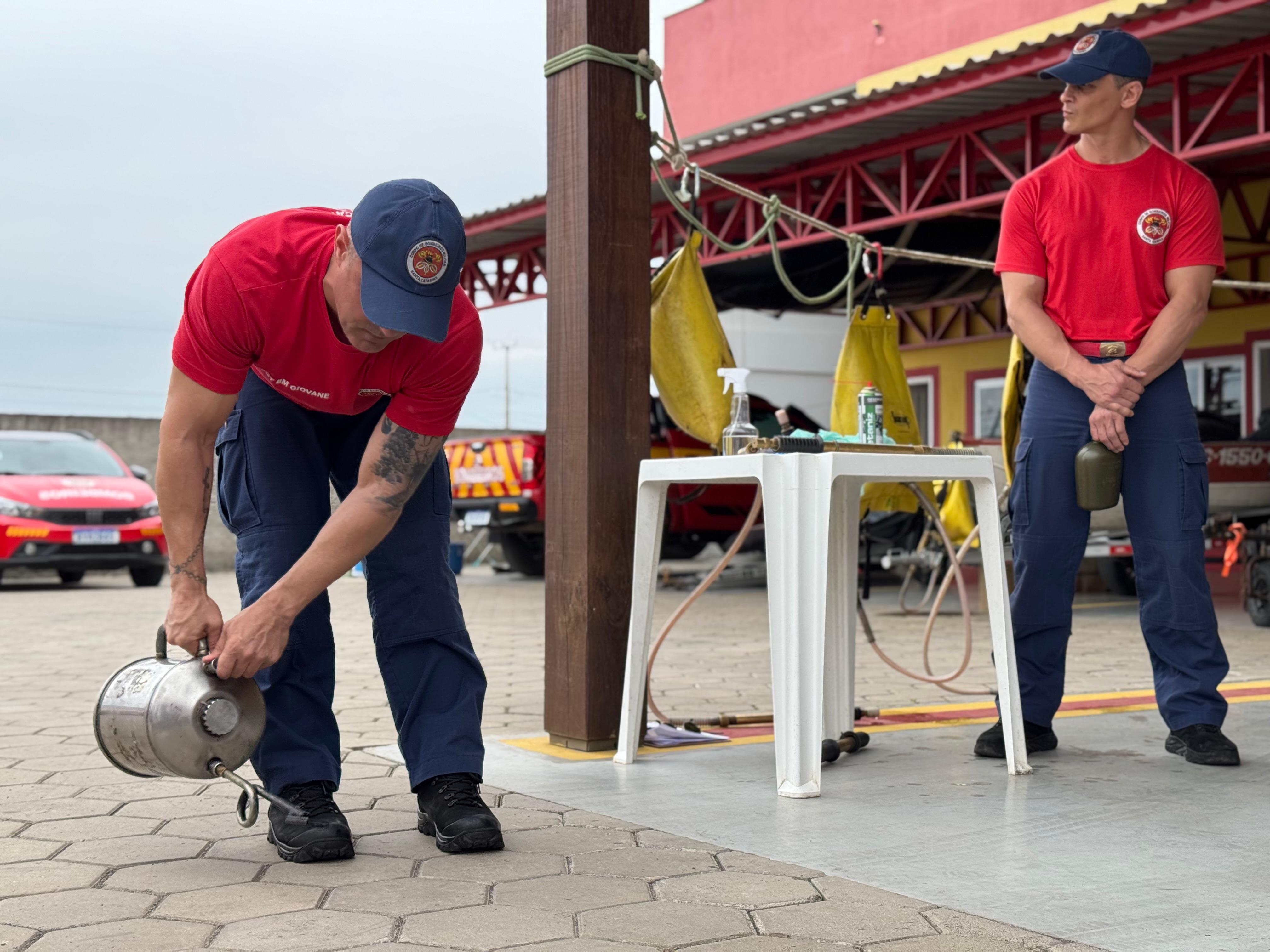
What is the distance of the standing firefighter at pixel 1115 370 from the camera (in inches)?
155

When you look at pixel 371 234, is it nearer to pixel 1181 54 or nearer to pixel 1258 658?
pixel 1258 658

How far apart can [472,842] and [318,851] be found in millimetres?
304

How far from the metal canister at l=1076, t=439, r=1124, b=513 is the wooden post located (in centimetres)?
123

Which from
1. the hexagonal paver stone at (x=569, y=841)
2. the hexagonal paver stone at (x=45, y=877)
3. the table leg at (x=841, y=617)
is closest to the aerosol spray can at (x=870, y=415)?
the table leg at (x=841, y=617)

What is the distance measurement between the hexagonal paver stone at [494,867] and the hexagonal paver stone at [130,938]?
1.68ft

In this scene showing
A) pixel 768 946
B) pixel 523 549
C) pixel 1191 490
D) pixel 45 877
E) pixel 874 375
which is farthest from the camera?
pixel 523 549

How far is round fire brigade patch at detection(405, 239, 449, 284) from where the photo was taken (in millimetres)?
2475

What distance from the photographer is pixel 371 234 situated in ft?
8.14

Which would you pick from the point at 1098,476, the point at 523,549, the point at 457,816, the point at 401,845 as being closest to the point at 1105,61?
the point at 1098,476

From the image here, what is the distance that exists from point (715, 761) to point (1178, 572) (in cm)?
138

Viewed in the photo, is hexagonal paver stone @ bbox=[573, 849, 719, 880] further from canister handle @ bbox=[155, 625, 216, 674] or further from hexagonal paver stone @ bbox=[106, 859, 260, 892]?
canister handle @ bbox=[155, 625, 216, 674]

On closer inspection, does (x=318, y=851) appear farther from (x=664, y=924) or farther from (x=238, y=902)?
(x=664, y=924)

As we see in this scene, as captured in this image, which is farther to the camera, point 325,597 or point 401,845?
point 325,597

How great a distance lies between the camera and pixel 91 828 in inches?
123
